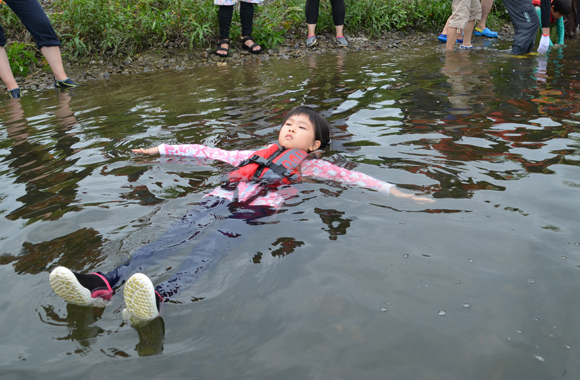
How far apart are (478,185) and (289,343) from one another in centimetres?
212

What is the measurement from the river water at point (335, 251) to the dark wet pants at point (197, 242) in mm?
86

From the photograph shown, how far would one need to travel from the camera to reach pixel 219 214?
3141 millimetres

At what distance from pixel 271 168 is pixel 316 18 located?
755cm

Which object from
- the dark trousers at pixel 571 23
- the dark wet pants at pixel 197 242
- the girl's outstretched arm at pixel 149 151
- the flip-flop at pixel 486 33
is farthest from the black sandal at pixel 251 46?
the dark trousers at pixel 571 23

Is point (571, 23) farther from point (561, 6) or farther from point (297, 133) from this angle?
point (297, 133)

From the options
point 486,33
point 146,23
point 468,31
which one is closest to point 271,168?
point 146,23

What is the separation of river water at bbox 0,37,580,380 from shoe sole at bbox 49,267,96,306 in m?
0.07

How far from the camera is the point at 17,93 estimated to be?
24.3 feet

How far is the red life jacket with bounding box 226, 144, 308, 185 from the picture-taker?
364 centimetres

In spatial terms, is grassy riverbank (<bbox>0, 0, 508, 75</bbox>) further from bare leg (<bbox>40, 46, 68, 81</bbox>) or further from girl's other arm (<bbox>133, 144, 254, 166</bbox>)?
girl's other arm (<bbox>133, 144, 254, 166</bbox>)

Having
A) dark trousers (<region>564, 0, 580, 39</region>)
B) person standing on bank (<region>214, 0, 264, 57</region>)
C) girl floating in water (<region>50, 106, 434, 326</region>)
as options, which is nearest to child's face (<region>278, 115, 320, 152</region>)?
girl floating in water (<region>50, 106, 434, 326</region>)

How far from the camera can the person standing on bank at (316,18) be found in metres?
9.95

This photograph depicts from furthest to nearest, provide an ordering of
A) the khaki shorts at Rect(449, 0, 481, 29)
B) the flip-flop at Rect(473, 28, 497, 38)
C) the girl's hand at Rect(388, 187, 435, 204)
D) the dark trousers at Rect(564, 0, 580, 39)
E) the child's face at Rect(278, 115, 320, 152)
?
the flip-flop at Rect(473, 28, 497, 38) → the dark trousers at Rect(564, 0, 580, 39) → the khaki shorts at Rect(449, 0, 481, 29) → the child's face at Rect(278, 115, 320, 152) → the girl's hand at Rect(388, 187, 435, 204)

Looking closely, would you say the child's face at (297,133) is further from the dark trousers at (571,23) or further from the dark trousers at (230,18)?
the dark trousers at (571,23)
